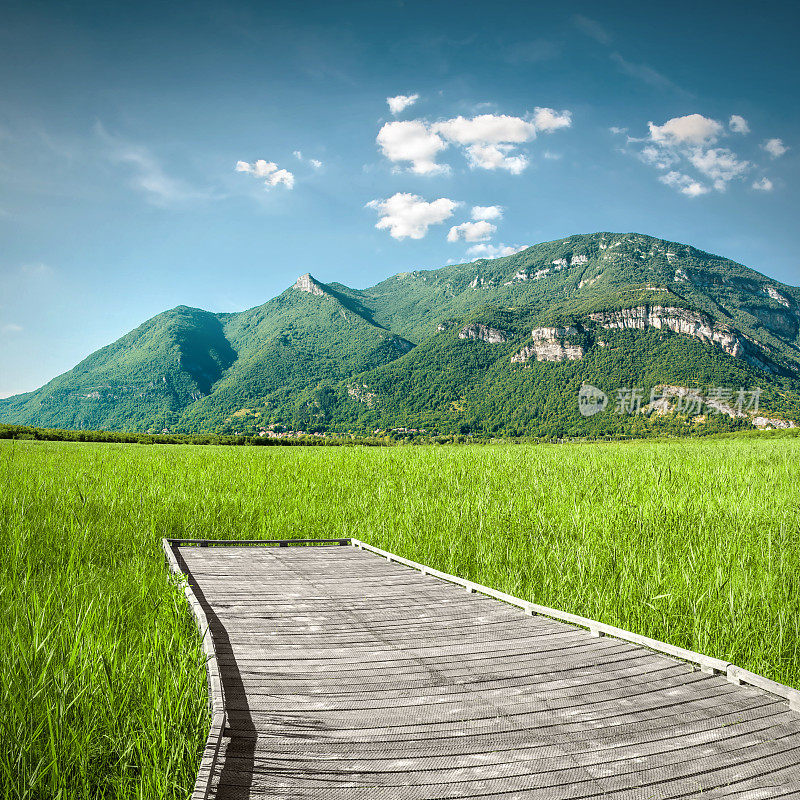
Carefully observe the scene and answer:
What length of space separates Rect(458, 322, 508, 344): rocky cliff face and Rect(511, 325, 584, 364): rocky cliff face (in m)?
10.0

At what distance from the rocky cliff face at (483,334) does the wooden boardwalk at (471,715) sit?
131326mm

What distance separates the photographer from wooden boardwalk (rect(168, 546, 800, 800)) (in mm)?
1564

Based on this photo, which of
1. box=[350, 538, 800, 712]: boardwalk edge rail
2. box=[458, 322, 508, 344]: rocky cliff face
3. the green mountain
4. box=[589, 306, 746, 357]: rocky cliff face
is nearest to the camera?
box=[350, 538, 800, 712]: boardwalk edge rail

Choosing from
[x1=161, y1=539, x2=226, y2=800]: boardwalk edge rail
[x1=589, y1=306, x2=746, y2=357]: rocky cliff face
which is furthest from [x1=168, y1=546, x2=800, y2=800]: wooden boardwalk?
[x1=589, y1=306, x2=746, y2=357]: rocky cliff face

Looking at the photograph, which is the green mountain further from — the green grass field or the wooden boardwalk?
the wooden boardwalk

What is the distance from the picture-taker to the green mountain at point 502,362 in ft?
311

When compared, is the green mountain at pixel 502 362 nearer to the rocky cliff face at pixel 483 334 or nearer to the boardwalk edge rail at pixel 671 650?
the rocky cliff face at pixel 483 334

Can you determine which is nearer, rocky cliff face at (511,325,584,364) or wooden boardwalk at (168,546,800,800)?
wooden boardwalk at (168,546,800,800)

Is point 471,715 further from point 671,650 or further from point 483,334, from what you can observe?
point 483,334

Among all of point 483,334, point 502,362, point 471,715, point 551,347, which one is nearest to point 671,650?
point 471,715

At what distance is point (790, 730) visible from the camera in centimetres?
192

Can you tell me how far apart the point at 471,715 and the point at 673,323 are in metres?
126

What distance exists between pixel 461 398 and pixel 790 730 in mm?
109269

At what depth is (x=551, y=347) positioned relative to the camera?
117 metres
